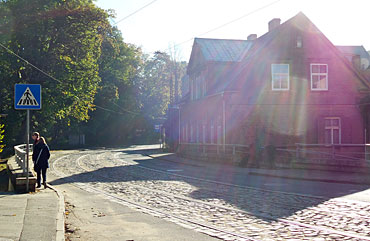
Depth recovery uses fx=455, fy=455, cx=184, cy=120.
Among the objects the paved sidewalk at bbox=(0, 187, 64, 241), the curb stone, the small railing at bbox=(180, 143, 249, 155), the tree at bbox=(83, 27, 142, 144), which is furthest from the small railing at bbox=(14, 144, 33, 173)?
the tree at bbox=(83, 27, 142, 144)

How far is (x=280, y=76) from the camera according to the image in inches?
1212

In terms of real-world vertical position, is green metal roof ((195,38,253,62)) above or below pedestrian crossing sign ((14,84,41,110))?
above

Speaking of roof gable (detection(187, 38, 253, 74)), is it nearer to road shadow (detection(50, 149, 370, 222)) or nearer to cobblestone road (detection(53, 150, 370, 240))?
road shadow (detection(50, 149, 370, 222))

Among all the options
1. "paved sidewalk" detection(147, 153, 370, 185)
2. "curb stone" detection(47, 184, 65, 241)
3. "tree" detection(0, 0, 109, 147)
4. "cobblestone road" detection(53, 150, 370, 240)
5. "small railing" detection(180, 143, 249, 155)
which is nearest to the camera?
"curb stone" detection(47, 184, 65, 241)

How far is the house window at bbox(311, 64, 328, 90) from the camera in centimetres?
3132

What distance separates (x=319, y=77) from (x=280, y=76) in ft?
9.52

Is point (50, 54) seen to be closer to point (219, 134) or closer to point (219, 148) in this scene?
point (219, 134)

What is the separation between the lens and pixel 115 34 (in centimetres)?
6638

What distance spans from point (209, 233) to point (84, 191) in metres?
7.83

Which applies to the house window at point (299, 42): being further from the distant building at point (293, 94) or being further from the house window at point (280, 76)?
the house window at point (280, 76)

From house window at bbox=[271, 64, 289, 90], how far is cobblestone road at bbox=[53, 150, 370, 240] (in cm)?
1571

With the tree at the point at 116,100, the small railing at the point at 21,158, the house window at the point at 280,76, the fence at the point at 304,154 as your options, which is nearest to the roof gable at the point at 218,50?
the house window at the point at 280,76

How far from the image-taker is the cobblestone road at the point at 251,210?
7988mm

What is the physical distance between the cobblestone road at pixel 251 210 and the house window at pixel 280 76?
618 inches
